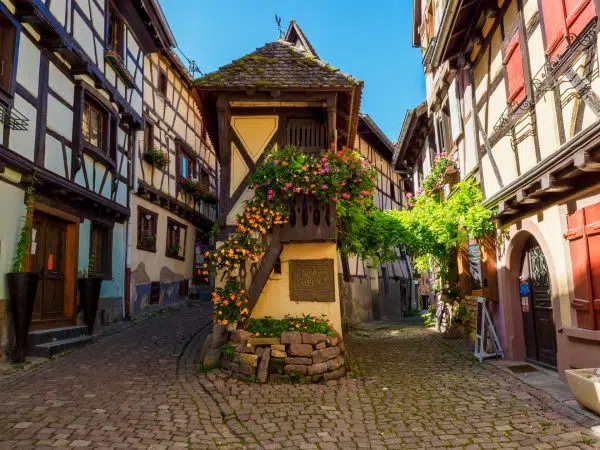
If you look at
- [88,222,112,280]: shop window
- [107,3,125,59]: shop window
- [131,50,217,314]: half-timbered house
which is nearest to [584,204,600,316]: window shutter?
[88,222,112,280]: shop window

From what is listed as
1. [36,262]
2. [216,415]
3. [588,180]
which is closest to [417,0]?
[588,180]

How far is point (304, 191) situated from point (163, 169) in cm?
881

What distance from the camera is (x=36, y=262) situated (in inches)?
350

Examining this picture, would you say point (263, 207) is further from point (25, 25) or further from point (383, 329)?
point (383, 329)

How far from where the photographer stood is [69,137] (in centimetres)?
962

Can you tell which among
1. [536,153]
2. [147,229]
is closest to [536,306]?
[536,153]

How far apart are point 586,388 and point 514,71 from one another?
4690mm

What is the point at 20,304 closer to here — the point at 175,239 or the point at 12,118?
the point at 12,118

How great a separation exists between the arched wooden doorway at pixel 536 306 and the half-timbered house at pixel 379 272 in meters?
6.12

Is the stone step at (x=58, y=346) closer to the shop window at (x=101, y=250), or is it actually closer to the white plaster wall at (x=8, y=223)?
the white plaster wall at (x=8, y=223)

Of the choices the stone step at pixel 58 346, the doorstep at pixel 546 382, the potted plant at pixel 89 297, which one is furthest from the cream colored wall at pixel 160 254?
the doorstep at pixel 546 382

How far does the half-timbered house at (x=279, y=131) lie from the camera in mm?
7652

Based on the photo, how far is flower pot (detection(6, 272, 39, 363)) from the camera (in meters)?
7.54

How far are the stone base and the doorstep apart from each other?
2.55 meters
